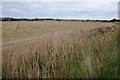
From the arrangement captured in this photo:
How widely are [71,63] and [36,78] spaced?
1.02 metres

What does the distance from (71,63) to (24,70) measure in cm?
113

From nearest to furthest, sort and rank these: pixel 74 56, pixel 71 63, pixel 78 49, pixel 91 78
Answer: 1. pixel 91 78
2. pixel 71 63
3. pixel 74 56
4. pixel 78 49

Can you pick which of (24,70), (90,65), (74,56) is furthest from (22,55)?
(90,65)

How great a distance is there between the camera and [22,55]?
6.61 meters

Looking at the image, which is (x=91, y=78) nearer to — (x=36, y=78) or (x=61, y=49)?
(x=36, y=78)

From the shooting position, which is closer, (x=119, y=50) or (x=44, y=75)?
(x=44, y=75)

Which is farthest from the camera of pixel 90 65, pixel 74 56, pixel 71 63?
pixel 74 56

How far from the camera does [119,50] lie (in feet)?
22.7

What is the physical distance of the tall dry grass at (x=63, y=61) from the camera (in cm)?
554

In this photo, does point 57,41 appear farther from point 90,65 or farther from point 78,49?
point 90,65

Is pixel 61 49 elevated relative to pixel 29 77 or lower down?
elevated

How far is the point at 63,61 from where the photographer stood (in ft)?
20.0

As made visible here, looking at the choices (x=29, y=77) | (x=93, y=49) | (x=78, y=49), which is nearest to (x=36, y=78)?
(x=29, y=77)

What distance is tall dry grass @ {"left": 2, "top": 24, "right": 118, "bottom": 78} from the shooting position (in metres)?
5.54
